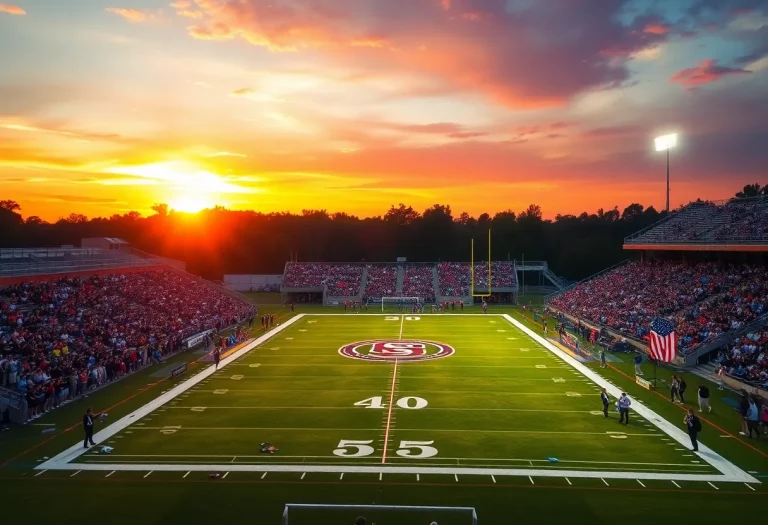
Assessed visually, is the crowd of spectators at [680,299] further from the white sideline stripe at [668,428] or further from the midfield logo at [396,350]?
the midfield logo at [396,350]

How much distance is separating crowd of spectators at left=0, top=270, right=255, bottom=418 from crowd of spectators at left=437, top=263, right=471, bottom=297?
85.8ft

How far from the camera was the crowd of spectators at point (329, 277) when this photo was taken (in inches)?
2476

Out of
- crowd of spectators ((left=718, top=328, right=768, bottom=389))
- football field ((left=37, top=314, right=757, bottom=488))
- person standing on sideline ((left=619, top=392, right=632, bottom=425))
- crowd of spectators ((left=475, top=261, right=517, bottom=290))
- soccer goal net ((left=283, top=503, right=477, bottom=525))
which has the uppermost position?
crowd of spectators ((left=475, top=261, right=517, bottom=290))

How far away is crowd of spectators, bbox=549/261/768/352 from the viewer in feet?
97.8

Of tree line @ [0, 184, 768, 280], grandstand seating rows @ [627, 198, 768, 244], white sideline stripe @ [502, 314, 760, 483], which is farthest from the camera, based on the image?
tree line @ [0, 184, 768, 280]

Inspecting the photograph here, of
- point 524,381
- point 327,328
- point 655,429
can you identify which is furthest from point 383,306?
point 655,429

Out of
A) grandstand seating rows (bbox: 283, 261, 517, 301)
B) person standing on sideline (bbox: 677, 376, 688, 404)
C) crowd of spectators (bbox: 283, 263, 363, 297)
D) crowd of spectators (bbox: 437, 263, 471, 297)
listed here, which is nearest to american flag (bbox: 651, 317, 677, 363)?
person standing on sideline (bbox: 677, 376, 688, 404)

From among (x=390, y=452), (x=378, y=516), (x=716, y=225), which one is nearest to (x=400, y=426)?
(x=390, y=452)

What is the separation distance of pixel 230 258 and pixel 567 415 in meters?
83.6

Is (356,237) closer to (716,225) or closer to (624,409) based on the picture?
(716,225)

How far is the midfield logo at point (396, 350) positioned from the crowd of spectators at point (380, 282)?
84.3ft

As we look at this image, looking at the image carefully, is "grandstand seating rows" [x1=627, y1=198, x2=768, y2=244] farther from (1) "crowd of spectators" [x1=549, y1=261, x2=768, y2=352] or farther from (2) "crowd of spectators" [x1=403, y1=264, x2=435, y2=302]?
(2) "crowd of spectators" [x1=403, y1=264, x2=435, y2=302]

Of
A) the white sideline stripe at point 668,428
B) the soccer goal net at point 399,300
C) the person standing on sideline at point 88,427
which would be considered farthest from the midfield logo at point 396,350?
the soccer goal net at point 399,300

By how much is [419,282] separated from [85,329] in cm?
4139
